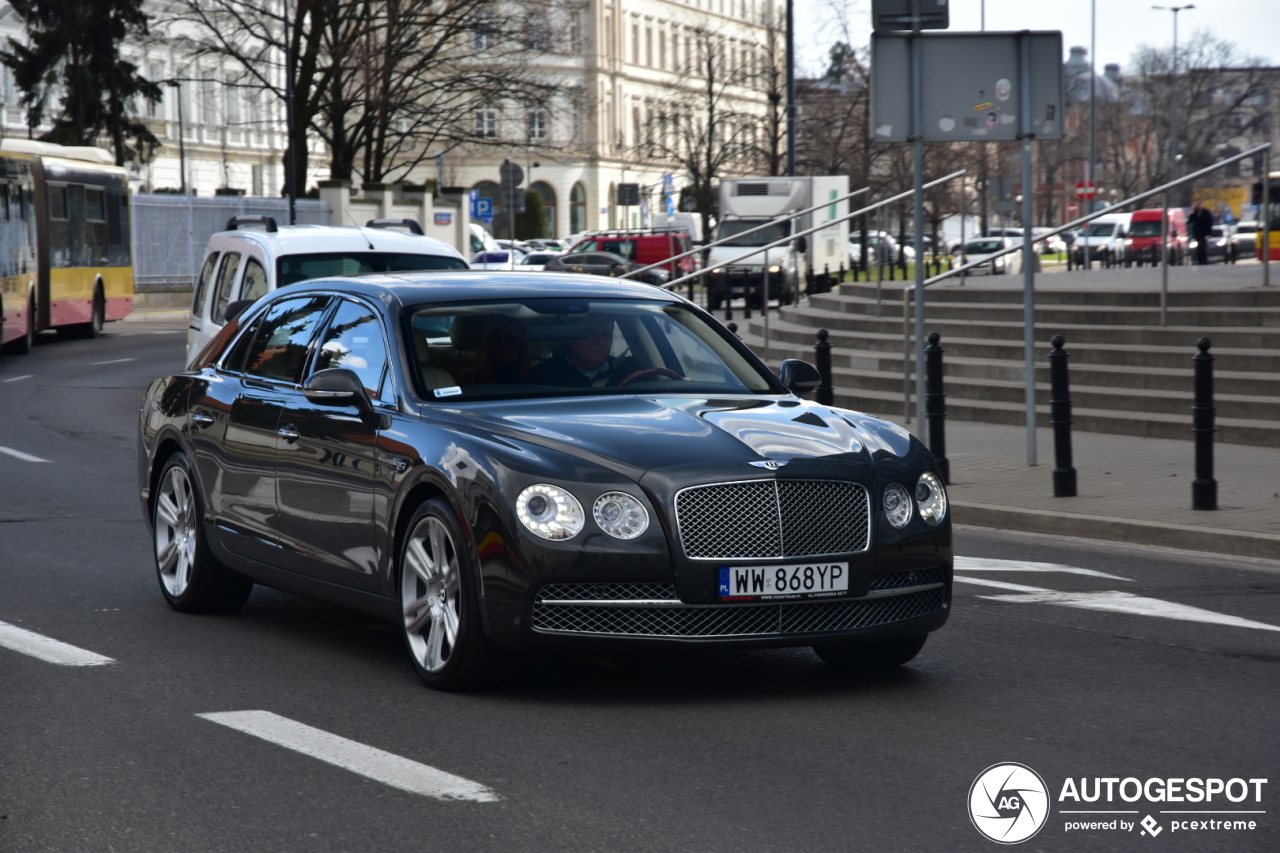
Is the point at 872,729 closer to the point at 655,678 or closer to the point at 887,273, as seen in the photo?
the point at 655,678

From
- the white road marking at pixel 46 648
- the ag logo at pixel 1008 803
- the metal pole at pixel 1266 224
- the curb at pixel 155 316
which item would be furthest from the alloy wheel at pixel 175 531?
the curb at pixel 155 316

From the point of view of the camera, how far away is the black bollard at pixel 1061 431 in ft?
40.1

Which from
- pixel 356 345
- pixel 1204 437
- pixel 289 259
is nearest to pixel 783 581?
pixel 356 345

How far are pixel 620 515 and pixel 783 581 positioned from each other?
23.0 inches

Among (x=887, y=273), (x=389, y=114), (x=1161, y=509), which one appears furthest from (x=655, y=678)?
(x=389, y=114)

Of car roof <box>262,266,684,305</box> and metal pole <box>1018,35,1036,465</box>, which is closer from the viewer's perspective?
car roof <box>262,266,684,305</box>

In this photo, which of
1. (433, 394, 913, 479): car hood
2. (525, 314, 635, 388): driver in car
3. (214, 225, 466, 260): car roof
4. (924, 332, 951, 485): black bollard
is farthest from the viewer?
(214, 225, 466, 260): car roof

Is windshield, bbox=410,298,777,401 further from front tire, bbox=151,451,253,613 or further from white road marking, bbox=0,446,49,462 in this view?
white road marking, bbox=0,446,49,462

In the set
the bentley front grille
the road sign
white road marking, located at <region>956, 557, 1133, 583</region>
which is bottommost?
white road marking, located at <region>956, 557, 1133, 583</region>

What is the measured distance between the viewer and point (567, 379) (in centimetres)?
735

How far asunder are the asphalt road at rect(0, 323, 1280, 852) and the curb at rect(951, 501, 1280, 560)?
98 centimetres

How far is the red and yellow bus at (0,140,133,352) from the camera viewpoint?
29156 millimetres

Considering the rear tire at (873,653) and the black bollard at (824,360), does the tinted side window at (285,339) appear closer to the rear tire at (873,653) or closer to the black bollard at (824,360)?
the rear tire at (873,653)

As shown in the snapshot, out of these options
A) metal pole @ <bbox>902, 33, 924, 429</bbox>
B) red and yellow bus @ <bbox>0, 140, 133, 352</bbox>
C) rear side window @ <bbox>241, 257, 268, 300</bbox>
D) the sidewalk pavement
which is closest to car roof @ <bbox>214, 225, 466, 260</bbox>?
rear side window @ <bbox>241, 257, 268, 300</bbox>
